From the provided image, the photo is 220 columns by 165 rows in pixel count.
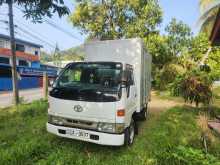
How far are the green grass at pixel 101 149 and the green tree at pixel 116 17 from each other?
484 inches

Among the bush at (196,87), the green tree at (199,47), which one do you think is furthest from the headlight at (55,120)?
the green tree at (199,47)

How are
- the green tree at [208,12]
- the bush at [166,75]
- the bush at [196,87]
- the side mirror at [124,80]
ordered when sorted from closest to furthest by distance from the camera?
the side mirror at [124,80]
the bush at [196,87]
the green tree at [208,12]
the bush at [166,75]

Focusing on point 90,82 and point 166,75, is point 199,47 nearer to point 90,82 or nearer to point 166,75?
point 166,75

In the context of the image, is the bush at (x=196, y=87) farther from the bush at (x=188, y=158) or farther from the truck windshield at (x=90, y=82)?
the truck windshield at (x=90, y=82)

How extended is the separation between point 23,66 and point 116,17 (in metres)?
16.2

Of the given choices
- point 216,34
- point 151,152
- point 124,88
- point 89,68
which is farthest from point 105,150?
point 216,34

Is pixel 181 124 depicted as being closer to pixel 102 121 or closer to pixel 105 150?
pixel 105 150

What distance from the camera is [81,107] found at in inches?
163

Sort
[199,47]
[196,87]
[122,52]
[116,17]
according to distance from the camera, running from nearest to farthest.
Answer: [122,52] → [196,87] → [116,17] → [199,47]

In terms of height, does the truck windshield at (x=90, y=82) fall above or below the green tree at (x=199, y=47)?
below

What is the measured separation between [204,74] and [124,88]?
20.4ft

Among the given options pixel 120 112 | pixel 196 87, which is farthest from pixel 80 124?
pixel 196 87

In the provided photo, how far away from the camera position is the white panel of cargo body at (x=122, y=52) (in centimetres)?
564

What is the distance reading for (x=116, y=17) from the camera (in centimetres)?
1733
